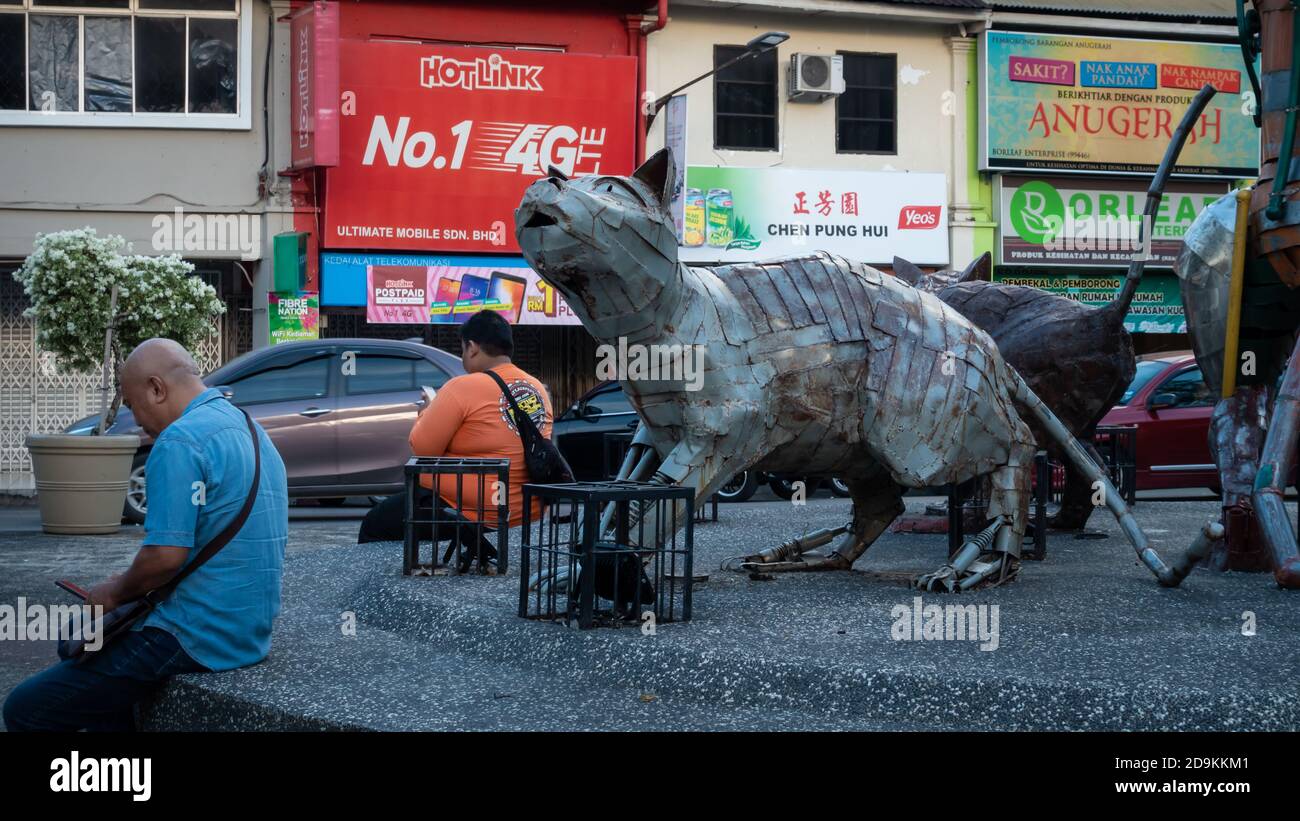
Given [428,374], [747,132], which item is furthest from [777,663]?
[747,132]

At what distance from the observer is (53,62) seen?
15797 mm

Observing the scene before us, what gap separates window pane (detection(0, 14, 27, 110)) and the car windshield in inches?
475

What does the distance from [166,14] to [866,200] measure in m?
8.63

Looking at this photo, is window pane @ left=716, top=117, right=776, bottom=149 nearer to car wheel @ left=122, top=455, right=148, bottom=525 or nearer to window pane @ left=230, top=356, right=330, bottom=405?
window pane @ left=230, top=356, right=330, bottom=405

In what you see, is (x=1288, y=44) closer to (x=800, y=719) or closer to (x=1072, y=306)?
(x=1072, y=306)

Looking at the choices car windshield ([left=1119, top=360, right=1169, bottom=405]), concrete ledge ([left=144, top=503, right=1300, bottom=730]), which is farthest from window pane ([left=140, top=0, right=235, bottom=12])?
concrete ledge ([left=144, top=503, right=1300, bottom=730])

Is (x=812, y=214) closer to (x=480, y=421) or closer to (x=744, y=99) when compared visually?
(x=744, y=99)

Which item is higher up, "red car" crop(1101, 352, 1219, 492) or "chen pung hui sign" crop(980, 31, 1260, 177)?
"chen pung hui sign" crop(980, 31, 1260, 177)

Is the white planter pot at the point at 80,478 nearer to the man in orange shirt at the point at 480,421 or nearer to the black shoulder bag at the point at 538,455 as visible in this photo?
the man in orange shirt at the point at 480,421

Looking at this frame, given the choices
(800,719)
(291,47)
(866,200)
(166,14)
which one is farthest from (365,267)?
(800,719)

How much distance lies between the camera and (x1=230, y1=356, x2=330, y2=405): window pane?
11.2 metres

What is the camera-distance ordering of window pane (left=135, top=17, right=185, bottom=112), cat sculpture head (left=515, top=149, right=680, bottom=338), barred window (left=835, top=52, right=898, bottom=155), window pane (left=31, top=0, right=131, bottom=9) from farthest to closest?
barred window (left=835, top=52, right=898, bottom=155)
window pane (left=135, top=17, right=185, bottom=112)
window pane (left=31, top=0, right=131, bottom=9)
cat sculpture head (left=515, top=149, right=680, bottom=338)

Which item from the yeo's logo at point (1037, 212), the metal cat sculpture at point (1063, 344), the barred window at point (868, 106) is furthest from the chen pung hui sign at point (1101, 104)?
the metal cat sculpture at point (1063, 344)

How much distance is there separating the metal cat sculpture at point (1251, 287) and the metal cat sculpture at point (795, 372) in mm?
715
